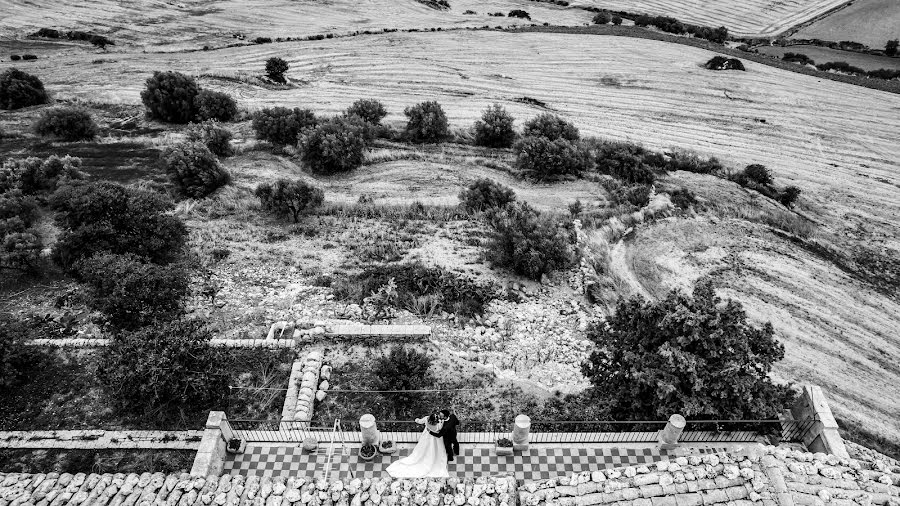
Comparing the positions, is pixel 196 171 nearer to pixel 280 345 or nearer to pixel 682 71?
pixel 280 345

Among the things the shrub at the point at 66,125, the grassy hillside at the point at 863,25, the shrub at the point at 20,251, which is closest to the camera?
the shrub at the point at 20,251

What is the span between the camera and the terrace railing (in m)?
13.8

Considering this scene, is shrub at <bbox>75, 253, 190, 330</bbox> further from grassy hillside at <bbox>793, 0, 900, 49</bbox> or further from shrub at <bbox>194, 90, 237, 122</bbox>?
grassy hillside at <bbox>793, 0, 900, 49</bbox>

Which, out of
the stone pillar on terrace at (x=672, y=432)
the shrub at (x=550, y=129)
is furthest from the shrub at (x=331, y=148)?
the stone pillar on terrace at (x=672, y=432)

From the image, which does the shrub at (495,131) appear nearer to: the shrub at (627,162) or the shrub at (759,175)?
the shrub at (627,162)

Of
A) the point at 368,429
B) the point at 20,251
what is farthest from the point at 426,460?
the point at 20,251

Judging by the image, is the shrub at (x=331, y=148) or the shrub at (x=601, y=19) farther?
the shrub at (x=601, y=19)

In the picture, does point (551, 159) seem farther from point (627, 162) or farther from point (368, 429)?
point (368, 429)

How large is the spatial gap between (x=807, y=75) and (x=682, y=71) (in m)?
11.8

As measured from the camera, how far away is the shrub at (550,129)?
110 ft

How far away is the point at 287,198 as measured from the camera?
25656 millimetres

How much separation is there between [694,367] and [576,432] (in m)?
3.54

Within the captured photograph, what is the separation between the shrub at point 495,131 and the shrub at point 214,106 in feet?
59.0

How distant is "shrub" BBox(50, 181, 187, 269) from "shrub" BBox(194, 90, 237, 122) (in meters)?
15.0
